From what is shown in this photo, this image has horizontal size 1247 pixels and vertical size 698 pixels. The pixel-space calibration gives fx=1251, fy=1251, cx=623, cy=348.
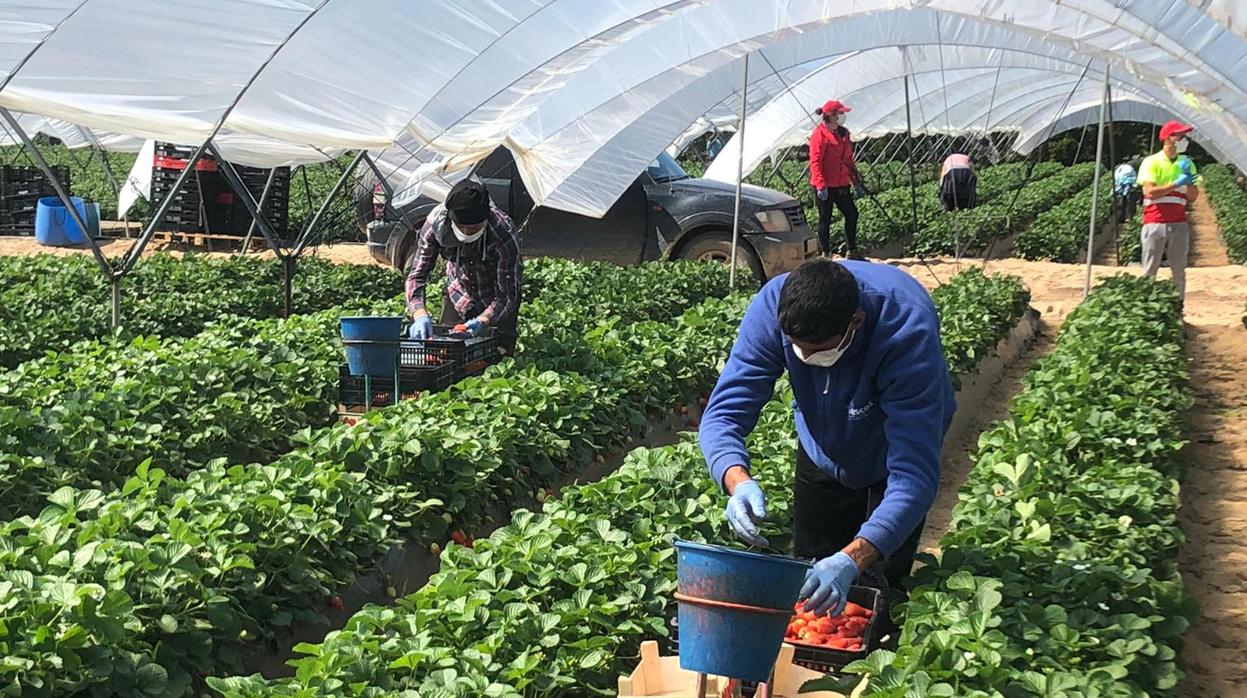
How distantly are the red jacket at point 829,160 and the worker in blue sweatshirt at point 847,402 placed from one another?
11.3 m

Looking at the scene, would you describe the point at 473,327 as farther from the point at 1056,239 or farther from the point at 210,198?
the point at 1056,239

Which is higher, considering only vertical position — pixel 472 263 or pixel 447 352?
pixel 472 263

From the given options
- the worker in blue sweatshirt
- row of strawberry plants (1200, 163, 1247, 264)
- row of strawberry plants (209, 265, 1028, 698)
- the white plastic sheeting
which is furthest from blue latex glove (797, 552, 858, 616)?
row of strawberry plants (1200, 163, 1247, 264)

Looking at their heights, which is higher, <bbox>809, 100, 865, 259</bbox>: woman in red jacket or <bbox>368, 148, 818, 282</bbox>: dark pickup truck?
<bbox>809, 100, 865, 259</bbox>: woman in red jacket

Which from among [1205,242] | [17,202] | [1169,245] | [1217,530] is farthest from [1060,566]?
[1205,242]

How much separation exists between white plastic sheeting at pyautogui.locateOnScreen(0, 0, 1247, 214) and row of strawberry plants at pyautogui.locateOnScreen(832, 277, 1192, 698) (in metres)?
2.03

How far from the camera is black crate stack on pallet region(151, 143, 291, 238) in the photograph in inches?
764

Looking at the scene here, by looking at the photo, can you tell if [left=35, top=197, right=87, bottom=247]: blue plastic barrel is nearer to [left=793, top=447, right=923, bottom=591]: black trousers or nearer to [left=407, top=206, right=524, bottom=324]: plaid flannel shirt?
[left=407, top=206, right=524, bottom=324]: plaid flannel shirt

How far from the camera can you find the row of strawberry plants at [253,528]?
3.42 meters

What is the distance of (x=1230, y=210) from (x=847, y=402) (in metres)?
25.2

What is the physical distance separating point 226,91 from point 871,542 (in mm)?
5934

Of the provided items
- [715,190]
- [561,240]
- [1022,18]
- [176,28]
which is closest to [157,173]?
[561,240]

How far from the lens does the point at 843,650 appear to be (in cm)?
352

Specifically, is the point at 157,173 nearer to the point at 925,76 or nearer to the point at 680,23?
the point at 680,23
